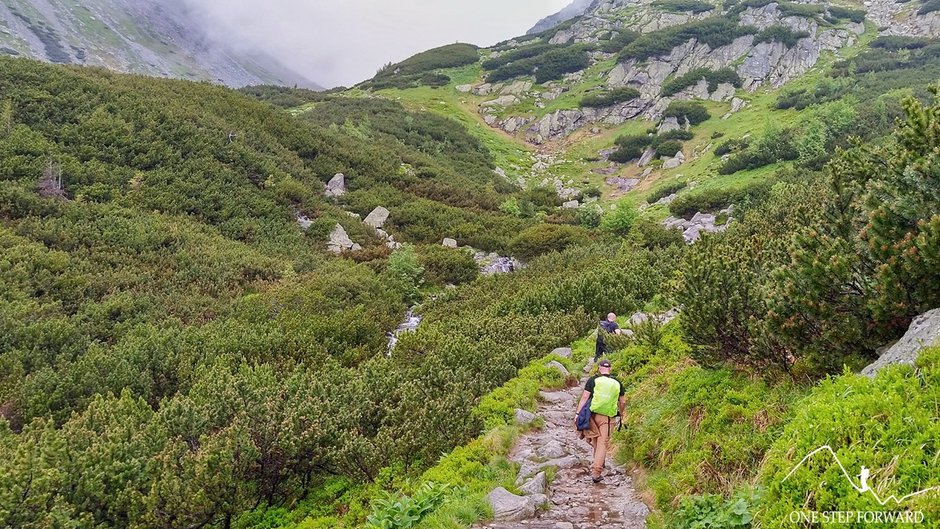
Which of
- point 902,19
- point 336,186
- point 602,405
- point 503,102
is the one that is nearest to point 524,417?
point 602,405

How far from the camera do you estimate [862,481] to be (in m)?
3.01

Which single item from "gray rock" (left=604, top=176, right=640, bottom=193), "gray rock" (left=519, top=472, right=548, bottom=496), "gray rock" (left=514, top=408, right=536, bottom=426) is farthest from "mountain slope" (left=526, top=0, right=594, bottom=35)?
"gray rock" (left=519, top=472, right=548, bottom=496)

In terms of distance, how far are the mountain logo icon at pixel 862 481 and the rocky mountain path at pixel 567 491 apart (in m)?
1.84

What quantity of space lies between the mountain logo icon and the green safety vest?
2.88m

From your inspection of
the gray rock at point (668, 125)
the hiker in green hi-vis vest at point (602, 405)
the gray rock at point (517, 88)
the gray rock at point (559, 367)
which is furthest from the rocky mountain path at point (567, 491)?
the gray rock at point (517, 88)

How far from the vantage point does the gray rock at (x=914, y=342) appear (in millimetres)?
3672

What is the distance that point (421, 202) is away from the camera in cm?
2716

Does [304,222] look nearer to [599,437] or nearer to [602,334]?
[602,334]

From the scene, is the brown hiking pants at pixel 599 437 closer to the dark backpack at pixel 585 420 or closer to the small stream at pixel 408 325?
the dark backpack at pixel 585 420

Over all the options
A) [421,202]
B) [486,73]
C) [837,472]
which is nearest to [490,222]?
[421,202]

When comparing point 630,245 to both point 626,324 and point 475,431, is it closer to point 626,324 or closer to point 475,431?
point 626,324

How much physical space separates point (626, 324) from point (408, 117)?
123 feet

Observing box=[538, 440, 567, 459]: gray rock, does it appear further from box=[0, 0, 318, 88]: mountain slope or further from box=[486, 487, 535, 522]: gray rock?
box=[0, 0, 318, 88]: mountain slope

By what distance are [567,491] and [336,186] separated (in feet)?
79.6
